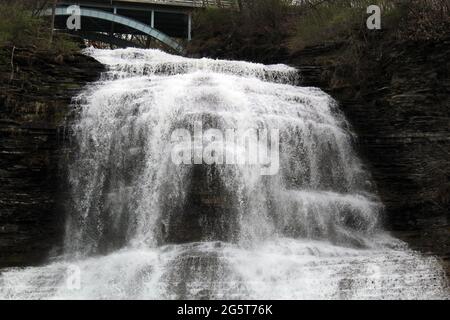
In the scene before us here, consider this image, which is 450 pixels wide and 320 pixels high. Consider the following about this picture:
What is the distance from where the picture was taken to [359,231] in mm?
12312

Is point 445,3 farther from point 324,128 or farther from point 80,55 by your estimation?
point 80,55

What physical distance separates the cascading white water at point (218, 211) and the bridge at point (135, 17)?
1225cm

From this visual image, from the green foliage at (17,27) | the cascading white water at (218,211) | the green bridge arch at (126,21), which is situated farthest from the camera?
the green bridge arch at (126,21)

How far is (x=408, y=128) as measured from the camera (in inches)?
553

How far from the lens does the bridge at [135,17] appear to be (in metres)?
26.9

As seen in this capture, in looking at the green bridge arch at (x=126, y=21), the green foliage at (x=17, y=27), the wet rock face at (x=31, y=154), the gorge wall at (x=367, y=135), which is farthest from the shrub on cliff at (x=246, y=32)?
the wet rock face at (x=31, y=154)

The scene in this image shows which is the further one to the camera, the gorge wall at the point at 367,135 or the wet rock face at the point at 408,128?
the wet rock face at the point at 408,128

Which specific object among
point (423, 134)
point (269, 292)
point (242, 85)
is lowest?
point (269, 292)

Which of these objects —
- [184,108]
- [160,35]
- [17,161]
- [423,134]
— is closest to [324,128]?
[423,134]

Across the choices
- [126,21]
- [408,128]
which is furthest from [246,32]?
[408,128]


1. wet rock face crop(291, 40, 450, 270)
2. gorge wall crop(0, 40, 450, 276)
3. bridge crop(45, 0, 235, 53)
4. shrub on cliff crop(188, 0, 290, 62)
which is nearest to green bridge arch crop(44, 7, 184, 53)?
bridge crop(45, 0, 235, 53)

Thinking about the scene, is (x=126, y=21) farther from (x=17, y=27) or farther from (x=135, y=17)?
(x=17, y=27)

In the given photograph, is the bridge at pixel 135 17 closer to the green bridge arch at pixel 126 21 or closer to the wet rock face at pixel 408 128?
the green bridge arch at pixel 126 21

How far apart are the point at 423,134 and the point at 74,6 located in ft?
60.5
